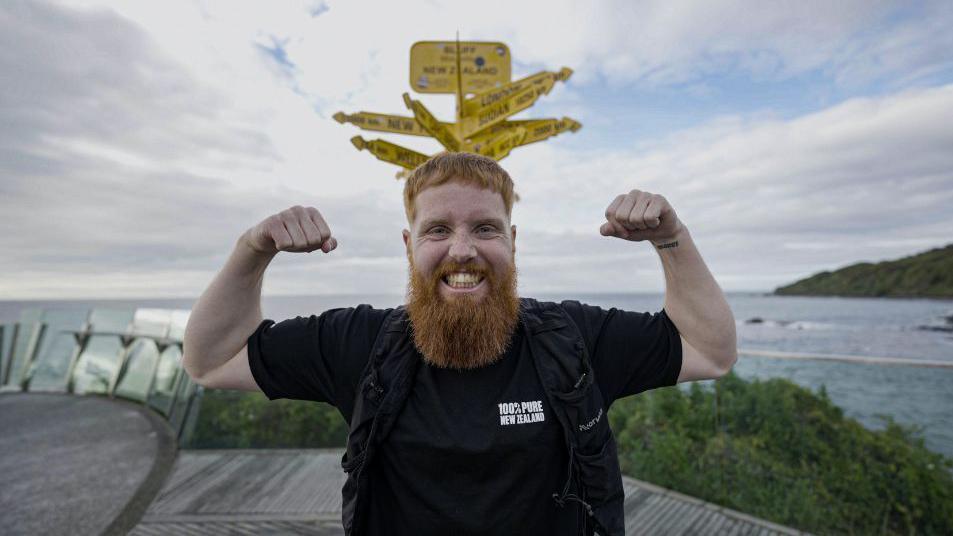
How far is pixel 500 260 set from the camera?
1.63 m

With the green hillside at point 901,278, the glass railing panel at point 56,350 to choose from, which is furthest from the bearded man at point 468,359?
the green hillside at point 901,278

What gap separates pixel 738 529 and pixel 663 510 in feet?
1.66

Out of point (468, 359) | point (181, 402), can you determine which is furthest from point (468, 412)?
point (181, 402)

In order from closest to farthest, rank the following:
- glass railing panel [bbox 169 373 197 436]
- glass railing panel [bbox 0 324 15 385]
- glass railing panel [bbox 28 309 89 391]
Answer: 1. glass railing panel [bbox 169 373 197 436]
2. glass railing panel [bbox 28 309 89 391]
3. glass railing panel [bbox 0 324 15 385]

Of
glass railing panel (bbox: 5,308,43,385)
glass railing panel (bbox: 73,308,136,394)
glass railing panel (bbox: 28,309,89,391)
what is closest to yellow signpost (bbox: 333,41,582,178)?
glass railing panel (bbox: 73,308,136,394)

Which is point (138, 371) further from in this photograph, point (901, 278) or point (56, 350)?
point (901, 278)

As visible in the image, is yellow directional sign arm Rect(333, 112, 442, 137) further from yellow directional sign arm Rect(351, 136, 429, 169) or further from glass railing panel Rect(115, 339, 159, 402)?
glass railing panel Rect(115, 339, 159, 402)

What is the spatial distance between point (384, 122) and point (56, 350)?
8.31 meters

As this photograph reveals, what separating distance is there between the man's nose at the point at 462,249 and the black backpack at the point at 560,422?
1.18 ft

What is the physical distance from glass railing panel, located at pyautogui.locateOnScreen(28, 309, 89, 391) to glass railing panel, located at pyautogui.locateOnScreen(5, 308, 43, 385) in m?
0.20

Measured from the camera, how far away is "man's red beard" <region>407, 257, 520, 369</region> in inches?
60.4

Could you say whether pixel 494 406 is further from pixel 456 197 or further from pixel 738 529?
pixel 738 529

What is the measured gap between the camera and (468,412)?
1.44 metres

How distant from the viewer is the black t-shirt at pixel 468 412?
4.53 feet
